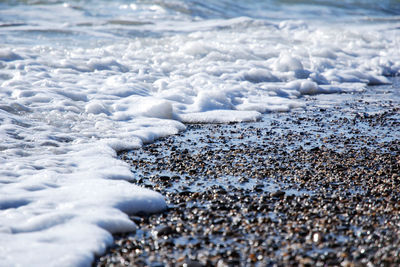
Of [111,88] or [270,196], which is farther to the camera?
[111,88]

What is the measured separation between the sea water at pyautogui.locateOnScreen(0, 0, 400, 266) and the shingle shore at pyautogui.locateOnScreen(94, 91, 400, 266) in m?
0.26

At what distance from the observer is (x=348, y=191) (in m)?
3.41

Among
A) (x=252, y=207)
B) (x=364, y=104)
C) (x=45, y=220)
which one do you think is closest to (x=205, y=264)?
(x=252, y=207)

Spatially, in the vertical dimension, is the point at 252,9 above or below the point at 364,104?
above

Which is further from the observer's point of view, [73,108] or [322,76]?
[322,76]

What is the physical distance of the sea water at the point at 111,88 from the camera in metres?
2.98

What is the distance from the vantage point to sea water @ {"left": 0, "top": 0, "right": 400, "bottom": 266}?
117 inches

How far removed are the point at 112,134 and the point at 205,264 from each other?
2.71m

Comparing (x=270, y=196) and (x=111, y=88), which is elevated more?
(x=111, y=88)

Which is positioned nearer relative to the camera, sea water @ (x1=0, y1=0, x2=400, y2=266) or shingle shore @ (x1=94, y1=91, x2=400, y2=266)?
shingle shore @ (x1=94, y1=91, x2=400, y2=266)

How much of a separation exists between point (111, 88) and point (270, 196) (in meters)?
3.93

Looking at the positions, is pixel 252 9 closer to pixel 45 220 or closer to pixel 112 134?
pixel 112 134

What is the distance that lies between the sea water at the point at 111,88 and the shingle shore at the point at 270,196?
26 cm

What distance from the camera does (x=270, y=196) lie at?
3.34 metres
